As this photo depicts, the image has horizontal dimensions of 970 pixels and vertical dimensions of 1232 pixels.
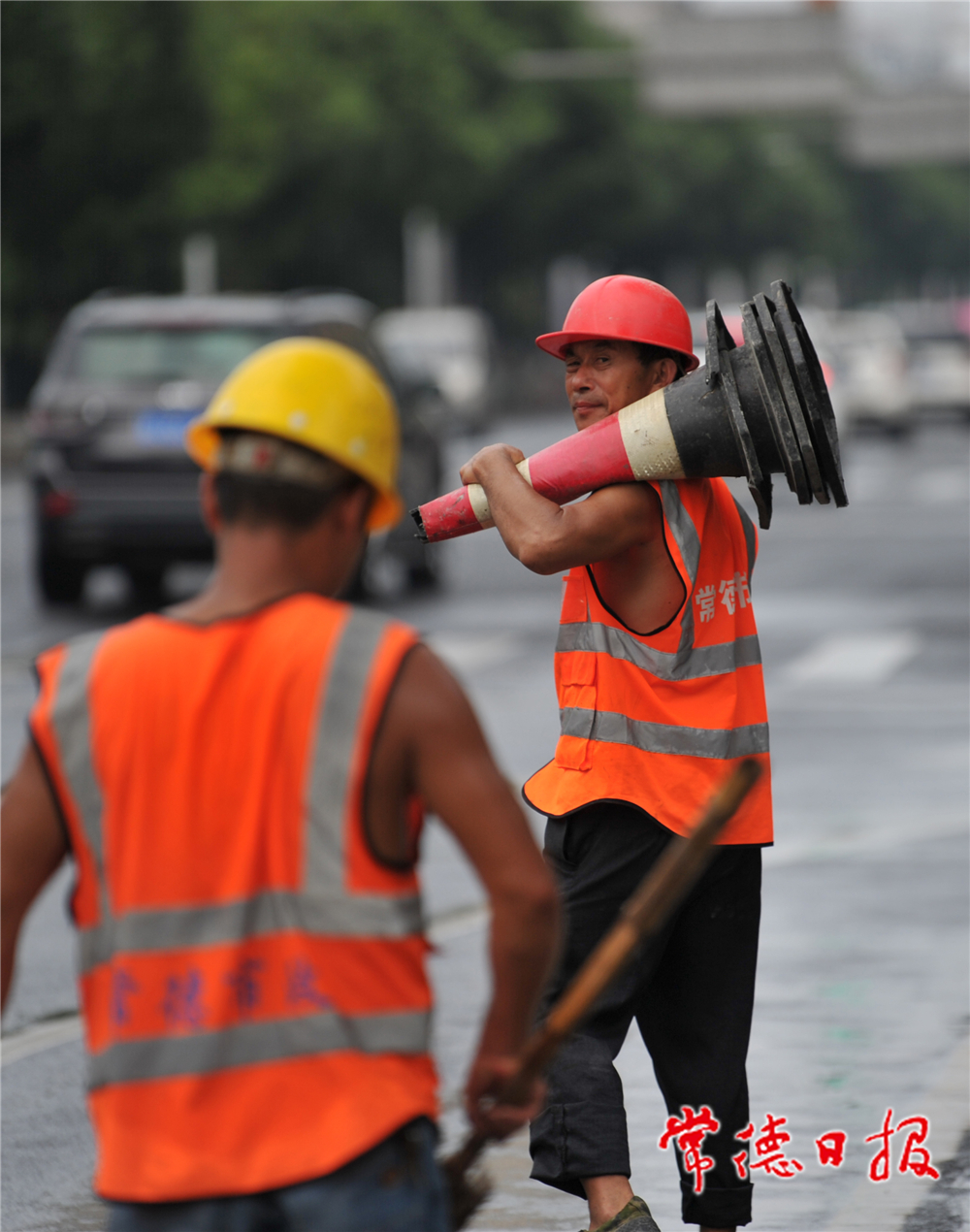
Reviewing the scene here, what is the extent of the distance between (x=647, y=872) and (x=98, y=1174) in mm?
1572

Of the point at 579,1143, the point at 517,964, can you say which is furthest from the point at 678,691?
the point at 517,964

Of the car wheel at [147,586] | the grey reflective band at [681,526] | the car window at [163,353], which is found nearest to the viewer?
the grey reflective band at [681,526]

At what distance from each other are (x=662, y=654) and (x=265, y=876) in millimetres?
1494


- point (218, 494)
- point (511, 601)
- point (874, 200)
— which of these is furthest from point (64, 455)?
point (874, 200)

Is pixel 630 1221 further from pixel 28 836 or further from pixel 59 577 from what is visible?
pixel 59 577

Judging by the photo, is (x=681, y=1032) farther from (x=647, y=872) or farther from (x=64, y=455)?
(x=64, y=455)

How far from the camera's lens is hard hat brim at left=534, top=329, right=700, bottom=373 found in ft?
13.4

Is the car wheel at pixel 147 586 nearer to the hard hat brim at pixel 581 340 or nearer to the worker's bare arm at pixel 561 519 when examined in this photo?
the hard hat brim at pixel 581 340

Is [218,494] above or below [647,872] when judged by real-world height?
above

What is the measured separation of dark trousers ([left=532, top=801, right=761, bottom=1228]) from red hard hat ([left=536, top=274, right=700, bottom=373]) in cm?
75

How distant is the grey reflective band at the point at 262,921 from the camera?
2682mm

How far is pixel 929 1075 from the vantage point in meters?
5.84

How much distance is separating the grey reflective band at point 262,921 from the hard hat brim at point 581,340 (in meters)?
1.51

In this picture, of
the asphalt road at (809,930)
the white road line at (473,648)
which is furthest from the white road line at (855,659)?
the white road line at (473,648)
